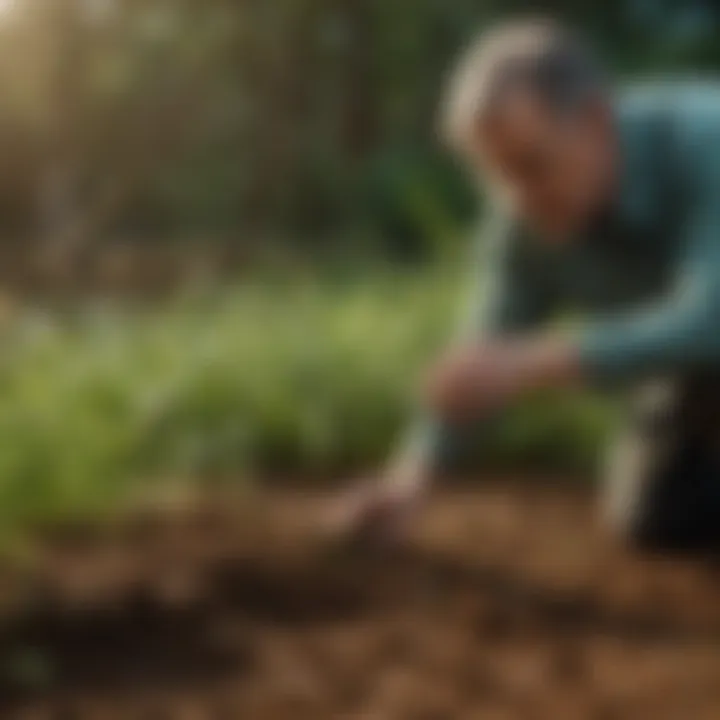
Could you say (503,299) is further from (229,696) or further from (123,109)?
(123,109)

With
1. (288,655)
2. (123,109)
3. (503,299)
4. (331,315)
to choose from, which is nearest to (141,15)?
(123,109)

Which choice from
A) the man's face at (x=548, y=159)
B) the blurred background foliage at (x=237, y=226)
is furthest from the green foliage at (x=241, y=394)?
the man's face at (x=548, y=159)

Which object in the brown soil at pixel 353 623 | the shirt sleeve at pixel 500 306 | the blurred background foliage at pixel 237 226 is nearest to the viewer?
the brown soil at pixel 353 623

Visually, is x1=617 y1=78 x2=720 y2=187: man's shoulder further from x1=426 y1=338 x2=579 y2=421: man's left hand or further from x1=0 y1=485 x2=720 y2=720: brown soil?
x1=0 y1=485 x2=720 y2=720: brown soil

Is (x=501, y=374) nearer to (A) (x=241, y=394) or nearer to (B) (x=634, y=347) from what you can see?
(B) (x=634, y=347)

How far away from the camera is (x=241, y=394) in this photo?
1184 mm

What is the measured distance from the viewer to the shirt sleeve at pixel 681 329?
2.93 feet

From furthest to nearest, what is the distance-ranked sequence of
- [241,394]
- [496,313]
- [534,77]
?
[241,394], [496,313], [534,77]

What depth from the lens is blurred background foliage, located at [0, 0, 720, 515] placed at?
114cm

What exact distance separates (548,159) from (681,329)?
0.11 meters

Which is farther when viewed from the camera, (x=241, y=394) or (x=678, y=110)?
(x=241, y=394)

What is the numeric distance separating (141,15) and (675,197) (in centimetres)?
→ 50

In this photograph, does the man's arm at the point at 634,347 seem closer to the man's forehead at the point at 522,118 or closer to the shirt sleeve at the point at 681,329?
the shirt sleeve at the point at 681,329

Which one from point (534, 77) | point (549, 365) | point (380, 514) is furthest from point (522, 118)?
point (380, 514)
